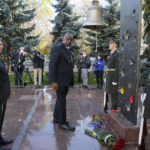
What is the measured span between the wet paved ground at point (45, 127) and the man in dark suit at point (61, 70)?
1.22ft

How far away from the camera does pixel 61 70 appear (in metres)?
4.11

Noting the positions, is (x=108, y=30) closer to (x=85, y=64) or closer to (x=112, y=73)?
(x=85, y=64)

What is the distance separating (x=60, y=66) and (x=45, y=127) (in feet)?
4.64

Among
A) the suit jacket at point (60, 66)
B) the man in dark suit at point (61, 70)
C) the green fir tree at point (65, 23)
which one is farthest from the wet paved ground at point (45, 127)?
the green fir tree at point (65, 23)

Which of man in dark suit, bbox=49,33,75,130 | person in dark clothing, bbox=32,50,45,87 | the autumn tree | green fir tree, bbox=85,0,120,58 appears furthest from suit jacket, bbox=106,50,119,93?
the autumn tree

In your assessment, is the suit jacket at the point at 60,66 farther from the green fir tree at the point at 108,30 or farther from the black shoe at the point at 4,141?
the green fir tree at the point at 108,30

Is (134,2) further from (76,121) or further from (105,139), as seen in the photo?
(76,121)

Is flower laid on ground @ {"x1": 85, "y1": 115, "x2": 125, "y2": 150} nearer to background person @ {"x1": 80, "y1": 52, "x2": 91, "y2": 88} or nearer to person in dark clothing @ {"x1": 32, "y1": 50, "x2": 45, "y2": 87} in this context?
background person @ {"x1": 80, "y1": 52, "x2": 91, "y2": 88}

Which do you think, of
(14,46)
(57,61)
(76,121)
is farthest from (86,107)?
(14,46)

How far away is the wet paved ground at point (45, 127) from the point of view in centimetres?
347

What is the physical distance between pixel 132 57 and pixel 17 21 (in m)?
16.4

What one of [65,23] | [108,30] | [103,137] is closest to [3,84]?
[103,137]

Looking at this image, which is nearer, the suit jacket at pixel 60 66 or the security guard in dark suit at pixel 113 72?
the suit jacket at pixel 60 66

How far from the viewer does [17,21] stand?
18078 mm
